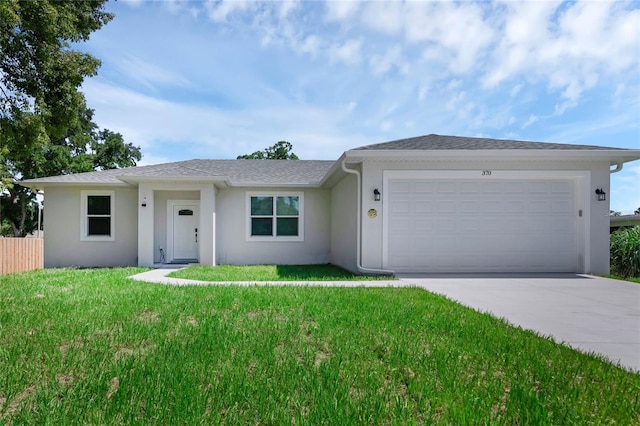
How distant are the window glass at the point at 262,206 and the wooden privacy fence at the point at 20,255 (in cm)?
654

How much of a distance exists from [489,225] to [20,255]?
13.0 metres

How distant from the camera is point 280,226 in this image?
12.6 metres

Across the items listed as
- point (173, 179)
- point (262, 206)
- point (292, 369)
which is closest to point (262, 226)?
point (262, 206)

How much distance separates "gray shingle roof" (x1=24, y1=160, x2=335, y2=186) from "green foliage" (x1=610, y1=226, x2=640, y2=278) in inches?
377

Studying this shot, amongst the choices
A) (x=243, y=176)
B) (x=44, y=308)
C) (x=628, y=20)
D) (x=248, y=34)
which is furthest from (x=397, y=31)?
(x=44, y=308)

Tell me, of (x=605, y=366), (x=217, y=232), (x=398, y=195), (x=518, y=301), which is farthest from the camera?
(x=217, y=232)

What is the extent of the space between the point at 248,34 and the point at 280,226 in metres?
6.20

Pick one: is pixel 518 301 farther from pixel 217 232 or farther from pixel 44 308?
pixel 217 232

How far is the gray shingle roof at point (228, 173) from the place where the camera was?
436 inches

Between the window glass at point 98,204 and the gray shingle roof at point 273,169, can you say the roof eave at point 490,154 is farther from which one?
the window glass at point 98,204

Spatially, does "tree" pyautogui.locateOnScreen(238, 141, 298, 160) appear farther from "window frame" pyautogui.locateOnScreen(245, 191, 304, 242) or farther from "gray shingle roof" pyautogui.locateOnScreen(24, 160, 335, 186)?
"window frame" pyautogui.locateOnScreen(245, 191, 304, 242)

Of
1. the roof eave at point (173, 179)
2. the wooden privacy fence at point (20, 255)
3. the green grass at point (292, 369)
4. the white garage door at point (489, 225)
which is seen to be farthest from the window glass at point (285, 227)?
Answer: the green grass at point (292, 369)

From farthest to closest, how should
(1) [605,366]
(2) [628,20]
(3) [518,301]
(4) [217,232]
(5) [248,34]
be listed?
(4) [217,232] < (5) [248,34] < (2) [628,20] < (3) [518,301] < (1) [605,366]

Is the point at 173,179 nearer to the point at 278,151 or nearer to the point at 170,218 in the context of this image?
the point at 170,218
